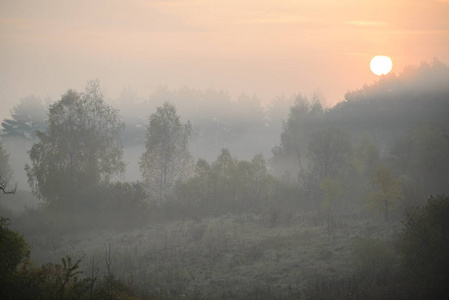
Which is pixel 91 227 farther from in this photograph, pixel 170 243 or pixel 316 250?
pixel 316 250

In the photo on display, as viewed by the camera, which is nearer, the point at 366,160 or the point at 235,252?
the point at 235,252

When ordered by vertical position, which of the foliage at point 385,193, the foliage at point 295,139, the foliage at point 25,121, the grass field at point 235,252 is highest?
the foliage at point 25,121

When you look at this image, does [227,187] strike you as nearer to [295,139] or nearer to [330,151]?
[330,151]

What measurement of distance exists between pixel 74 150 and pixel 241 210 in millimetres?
21633

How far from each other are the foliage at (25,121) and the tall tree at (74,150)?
5272 cm

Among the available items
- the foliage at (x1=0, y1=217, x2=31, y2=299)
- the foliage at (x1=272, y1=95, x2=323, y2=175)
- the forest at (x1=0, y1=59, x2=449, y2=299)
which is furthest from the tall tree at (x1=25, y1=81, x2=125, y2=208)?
the foliage at (x1=272, y1=95, x2=323, y2=175)

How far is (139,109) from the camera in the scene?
360 ft

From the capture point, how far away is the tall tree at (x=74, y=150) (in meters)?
40.3

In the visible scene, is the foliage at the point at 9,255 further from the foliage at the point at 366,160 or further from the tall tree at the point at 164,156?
the foliage at the point at 366,160

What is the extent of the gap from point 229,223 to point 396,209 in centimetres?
1573

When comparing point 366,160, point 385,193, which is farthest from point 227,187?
point 385,193

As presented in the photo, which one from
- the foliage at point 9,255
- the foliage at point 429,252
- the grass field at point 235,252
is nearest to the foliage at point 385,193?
the grass field at point 235,252

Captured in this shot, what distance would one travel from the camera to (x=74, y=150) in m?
42.5

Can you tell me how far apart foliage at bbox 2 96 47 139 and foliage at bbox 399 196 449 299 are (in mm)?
90906
